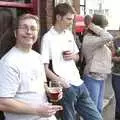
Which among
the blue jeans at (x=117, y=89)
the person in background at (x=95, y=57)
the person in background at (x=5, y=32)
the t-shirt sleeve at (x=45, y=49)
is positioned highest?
the person in background at (x=5, y=32)

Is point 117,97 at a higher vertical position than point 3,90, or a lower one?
lower

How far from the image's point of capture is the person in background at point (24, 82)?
3.09m

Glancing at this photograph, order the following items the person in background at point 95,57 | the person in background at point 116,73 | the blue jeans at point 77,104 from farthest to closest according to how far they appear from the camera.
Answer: the person in background at point 116,73
the person in background at point 95,57
the blue jeans at point 77,104

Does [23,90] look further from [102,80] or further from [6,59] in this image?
[102,80]

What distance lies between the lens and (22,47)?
329 cm

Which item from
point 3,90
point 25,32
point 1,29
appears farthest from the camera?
point 1,29

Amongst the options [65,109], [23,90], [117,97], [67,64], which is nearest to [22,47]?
[23,90]

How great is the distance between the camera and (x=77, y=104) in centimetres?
466

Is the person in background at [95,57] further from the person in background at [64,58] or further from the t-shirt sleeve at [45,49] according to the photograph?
the t-shirt sleeve at [45,49]

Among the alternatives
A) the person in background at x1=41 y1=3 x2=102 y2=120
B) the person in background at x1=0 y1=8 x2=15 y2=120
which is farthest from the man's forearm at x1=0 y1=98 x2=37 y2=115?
the person in background at x1=41 y1=3 x2=102 y2=120

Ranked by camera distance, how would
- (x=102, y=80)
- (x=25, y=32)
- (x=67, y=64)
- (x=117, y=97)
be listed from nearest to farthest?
1. (x=25, y=32)
2. (x=67, y=64)
3. (x=102, y=80)
4. (x=117, y=97)

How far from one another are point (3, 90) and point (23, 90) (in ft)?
0.64

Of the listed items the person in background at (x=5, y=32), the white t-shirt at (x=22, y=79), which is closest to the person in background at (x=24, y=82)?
the white t-shirt at (x=22, y=79)

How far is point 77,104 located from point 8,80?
5.68ft
